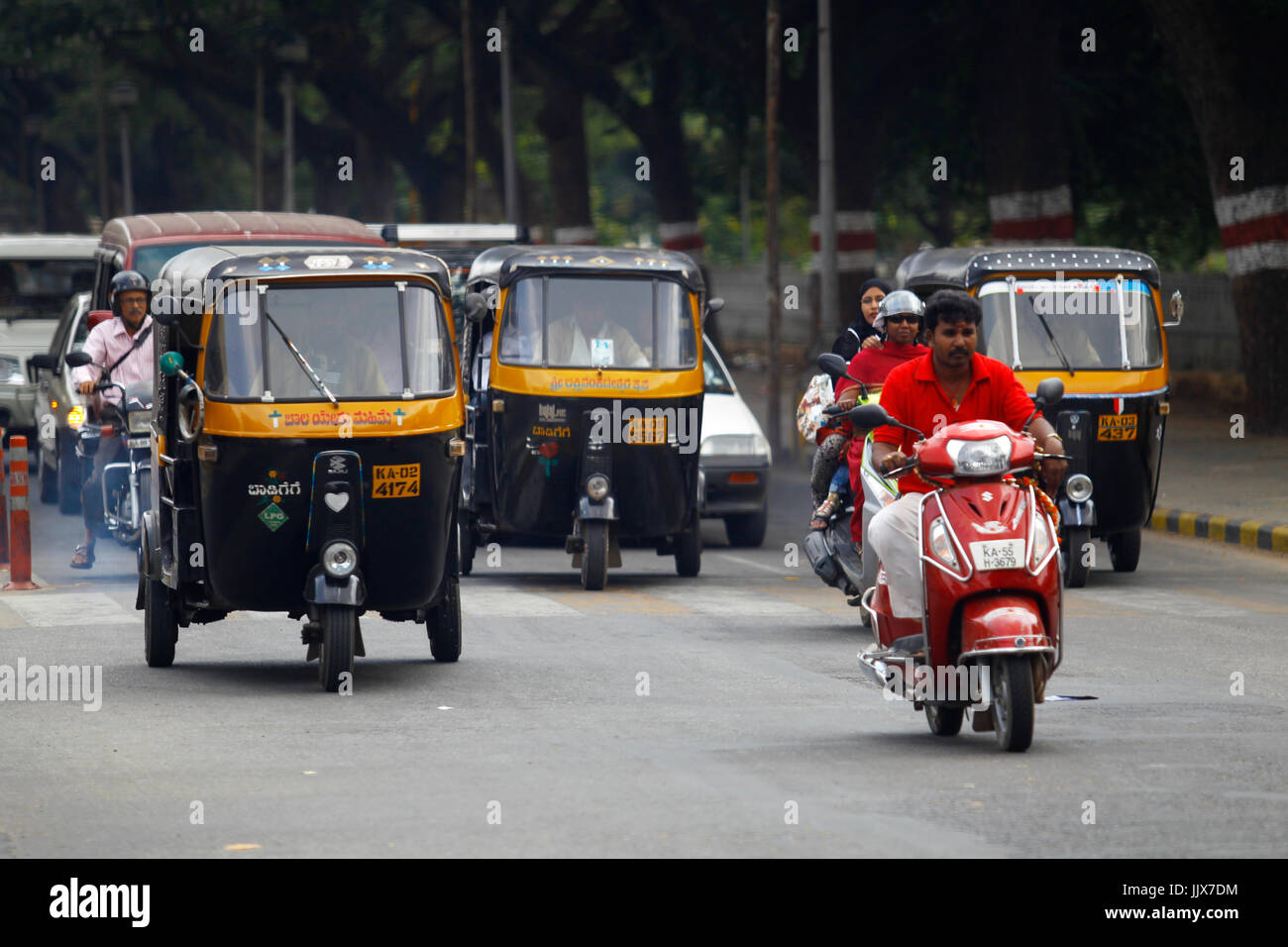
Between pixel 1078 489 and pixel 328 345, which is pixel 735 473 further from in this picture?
pixel 328 345

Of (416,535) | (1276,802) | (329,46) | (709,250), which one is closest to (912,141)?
(329,46)

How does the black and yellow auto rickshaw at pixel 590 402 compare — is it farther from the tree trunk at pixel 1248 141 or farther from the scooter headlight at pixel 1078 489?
the tree trunk at pixel 1248 141

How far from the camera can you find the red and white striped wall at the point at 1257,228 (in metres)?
24.3

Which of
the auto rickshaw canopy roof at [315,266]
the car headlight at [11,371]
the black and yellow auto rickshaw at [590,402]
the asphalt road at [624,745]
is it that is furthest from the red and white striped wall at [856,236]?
the auto rickshaw canopy roof at [315,266]

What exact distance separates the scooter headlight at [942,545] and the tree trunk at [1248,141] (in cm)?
1694

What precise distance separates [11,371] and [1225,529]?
1344cm

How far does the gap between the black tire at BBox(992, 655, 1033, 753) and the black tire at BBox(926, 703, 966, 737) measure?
353 mm

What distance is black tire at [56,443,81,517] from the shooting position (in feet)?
68.0

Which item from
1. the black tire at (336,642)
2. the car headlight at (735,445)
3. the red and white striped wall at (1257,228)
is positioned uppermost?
the red and white striped wall at (1257,228)

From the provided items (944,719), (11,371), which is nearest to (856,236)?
(11,371)

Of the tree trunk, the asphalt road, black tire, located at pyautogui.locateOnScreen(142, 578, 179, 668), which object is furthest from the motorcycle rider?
the tree trunk

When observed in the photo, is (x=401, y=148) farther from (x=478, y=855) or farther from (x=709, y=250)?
(x=478, y=855)

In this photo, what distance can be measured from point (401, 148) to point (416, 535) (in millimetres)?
39263
